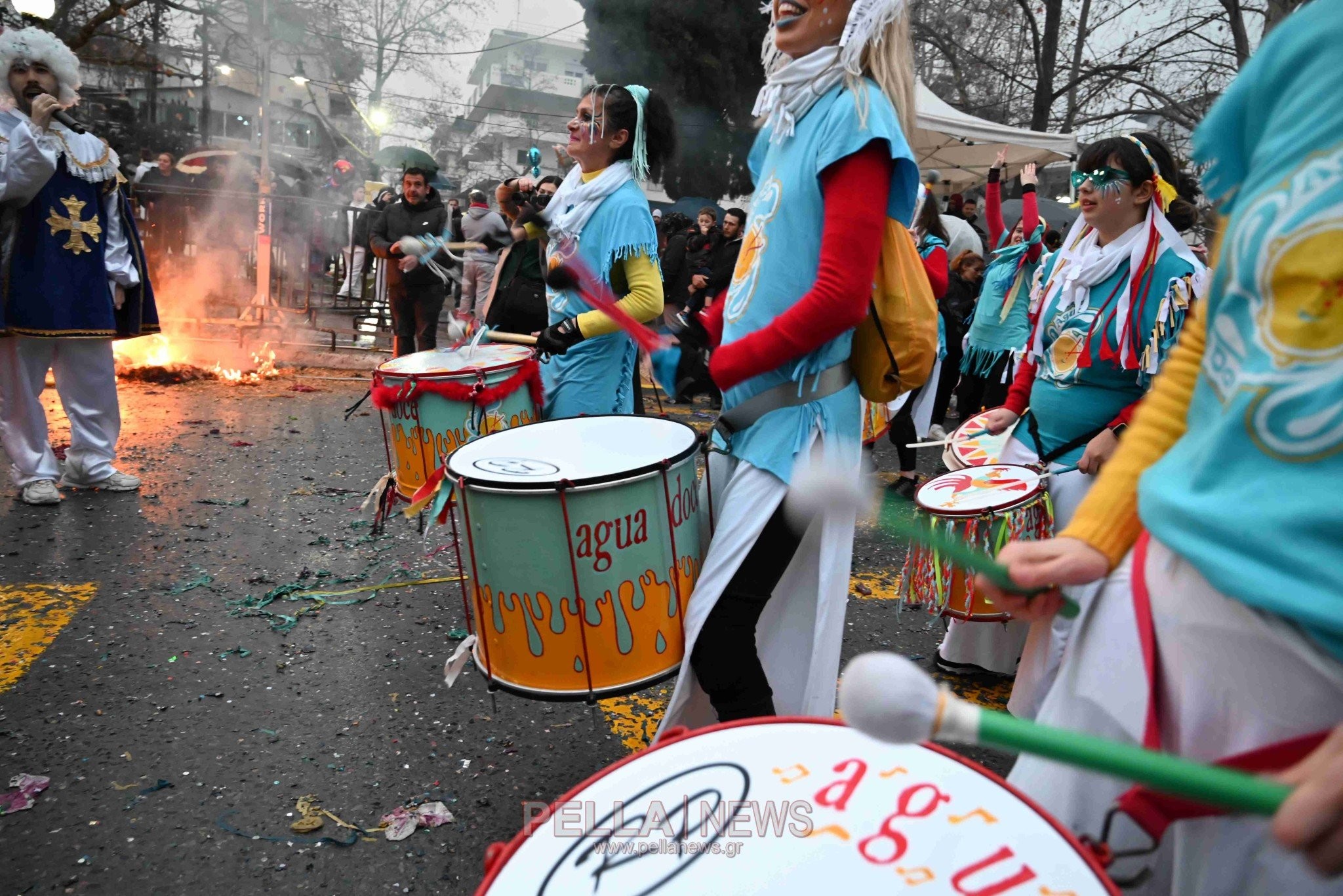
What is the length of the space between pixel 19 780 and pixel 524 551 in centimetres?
176

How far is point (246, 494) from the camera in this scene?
5.36m

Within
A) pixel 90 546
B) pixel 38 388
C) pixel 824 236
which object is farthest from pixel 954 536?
pixel 38 388

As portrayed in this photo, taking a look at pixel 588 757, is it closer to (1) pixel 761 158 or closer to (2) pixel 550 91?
(1) pixel 761 158

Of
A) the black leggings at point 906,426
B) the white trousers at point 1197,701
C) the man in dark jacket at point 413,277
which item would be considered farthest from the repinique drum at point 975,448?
the man in dark jacket at point 413,277

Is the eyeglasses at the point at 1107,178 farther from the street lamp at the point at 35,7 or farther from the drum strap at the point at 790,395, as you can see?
the street lamp at the point at 35,7

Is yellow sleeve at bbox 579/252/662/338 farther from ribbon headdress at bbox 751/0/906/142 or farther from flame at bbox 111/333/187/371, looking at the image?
flame at bbox 111/333/187/371

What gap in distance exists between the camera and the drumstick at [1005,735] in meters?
0.74

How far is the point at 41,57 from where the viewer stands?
186 inches

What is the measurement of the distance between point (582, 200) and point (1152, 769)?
2790 mm

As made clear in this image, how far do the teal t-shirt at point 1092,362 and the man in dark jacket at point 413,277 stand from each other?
6458 millimetres

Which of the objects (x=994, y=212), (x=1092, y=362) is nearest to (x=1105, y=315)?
(x=1092, y=362)

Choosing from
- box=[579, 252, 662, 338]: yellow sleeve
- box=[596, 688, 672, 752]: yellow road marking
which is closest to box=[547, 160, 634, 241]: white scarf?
box=[579, 252, 662, 338]: yellow sleeve

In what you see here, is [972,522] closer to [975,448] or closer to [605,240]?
[975,448]

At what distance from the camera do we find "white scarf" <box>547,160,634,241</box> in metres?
3.15
